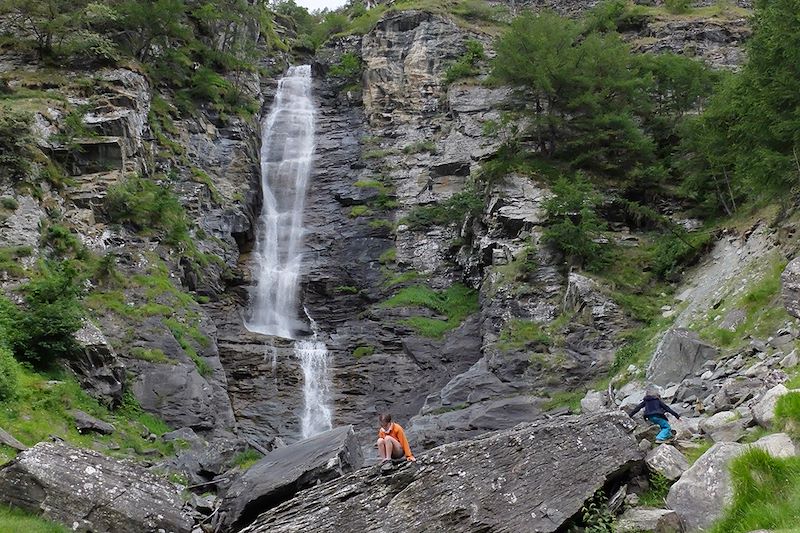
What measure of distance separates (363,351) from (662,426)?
1609cm

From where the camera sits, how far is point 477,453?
798cm

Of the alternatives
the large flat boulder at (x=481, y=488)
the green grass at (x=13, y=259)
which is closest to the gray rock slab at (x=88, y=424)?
the green grass at (x=13, y=259)

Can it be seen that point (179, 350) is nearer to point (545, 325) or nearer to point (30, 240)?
point (30, 240)

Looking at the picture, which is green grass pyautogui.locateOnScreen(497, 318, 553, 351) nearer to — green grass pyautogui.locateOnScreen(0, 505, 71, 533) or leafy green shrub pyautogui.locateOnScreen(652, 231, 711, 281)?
leafy green shrub pyautogui.locateOnScreen(652, 231, 711, 281)

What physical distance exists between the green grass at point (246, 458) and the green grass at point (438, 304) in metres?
9.47

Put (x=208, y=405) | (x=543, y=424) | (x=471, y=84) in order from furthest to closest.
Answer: (x=471, y=84), (x=208, y=405), (x=543, y=424)

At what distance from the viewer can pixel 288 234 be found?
106 feet

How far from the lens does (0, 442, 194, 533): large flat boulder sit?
8.41 meters

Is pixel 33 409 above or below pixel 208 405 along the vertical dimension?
above

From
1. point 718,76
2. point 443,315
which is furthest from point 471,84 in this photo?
point 443,315

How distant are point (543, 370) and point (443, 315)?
23.6 feet

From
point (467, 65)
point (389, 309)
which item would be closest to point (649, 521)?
point (389, 309)

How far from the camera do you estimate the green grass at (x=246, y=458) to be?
15.9m

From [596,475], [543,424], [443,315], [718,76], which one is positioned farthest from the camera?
[718,76]
